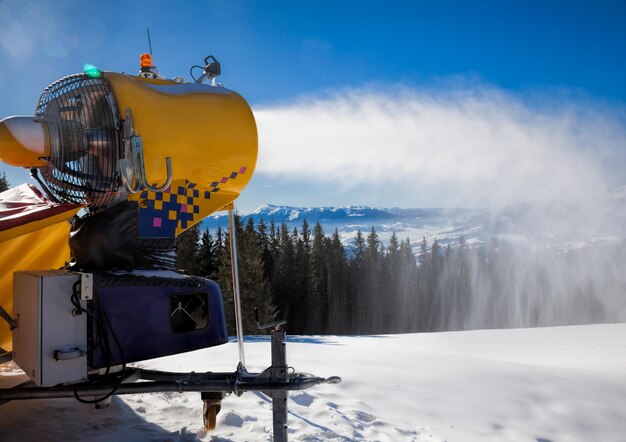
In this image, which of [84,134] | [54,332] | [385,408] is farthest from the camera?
[385,408]

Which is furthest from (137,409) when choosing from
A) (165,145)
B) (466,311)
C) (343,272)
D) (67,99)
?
(466,311)

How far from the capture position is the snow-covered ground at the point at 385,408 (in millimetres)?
3547

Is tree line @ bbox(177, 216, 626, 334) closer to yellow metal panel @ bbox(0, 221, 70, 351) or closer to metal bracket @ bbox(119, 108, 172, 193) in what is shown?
yellow metal panel @ bbox(0, 221, 70, 351)

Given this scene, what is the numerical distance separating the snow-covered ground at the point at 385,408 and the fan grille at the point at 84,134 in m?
1.86

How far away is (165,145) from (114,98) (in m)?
0.43

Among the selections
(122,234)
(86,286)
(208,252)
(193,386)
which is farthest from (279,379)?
(208,252)

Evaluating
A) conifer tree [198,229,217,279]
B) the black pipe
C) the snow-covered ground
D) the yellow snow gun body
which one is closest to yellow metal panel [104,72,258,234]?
the yellow snow gun body

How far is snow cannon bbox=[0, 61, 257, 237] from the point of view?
114 inches

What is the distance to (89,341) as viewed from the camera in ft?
8.79

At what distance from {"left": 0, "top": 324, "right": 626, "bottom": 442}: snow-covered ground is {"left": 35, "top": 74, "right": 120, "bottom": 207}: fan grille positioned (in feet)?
6.11

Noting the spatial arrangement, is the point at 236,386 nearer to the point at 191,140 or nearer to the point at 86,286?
the point at 86,286

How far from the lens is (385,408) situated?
13.8ft

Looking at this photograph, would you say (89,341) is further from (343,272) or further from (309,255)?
(343,272)

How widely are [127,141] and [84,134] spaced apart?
1.20ft
